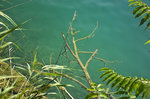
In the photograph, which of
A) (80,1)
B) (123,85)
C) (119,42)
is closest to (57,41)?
(80,1)

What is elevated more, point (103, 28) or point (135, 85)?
point (103, 28)

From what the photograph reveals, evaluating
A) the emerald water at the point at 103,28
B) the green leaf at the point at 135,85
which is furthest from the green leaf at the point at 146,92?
the emerald water at the point at 103,28

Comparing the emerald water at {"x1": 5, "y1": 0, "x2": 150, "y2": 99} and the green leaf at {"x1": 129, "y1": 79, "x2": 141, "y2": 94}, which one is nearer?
the green leaf at {"x1": 129, "y1": 79, "x2": 141, "y2": 94}

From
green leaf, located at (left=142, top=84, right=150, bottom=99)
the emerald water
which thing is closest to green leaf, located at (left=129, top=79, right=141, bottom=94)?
green leaf, located at (left=142, top=84, right=150, bottom=99)

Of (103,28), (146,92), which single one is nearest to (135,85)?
(146,92)

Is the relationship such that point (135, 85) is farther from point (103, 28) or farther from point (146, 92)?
point (103, 28)

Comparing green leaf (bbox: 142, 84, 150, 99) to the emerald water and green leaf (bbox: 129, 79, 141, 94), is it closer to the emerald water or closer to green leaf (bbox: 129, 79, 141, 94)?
green leaf (bbox: 129, 79, 141, 94)

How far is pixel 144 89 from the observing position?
613mm

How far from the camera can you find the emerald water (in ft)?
17.4

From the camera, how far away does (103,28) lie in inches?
237

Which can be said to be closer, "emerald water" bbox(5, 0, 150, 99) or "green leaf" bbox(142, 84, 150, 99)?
"green leaf" bbox(142, 84, 150, 99)

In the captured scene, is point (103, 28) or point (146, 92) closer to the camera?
point (146, 92)

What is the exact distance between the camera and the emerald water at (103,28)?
5.29 metres

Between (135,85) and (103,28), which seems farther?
(103,28)
